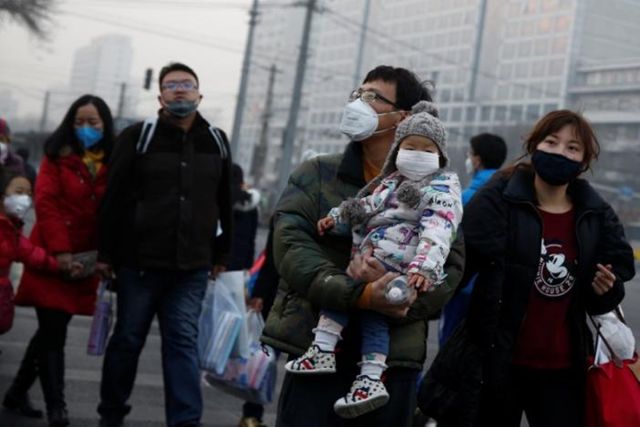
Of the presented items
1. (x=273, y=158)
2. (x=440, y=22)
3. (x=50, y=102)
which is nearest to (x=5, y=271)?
(x=440, y=22)

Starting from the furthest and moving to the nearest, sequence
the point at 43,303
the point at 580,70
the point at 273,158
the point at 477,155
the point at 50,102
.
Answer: the point at 50,102
the point at 273,158
the point at 580,70
the point at 477,155
the point at 43,303

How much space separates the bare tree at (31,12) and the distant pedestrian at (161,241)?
907 inches

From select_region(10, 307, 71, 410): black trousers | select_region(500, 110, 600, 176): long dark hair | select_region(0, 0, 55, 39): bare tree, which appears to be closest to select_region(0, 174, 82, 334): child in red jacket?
select_region(10, 307, 71, 410): black trousers

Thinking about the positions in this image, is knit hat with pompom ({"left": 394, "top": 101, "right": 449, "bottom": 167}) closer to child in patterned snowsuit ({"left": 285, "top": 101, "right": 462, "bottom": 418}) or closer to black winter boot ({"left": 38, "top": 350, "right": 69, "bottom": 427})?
child in patterned snowsuit ({"left": 285, "top": 101, "right": 462, "bottom": 418})

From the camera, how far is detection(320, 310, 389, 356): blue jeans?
3.04 metres

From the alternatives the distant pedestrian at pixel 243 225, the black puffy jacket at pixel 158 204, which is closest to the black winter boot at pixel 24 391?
the black puffy jacket at pixel 158 204

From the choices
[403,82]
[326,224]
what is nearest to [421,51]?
[403,82]

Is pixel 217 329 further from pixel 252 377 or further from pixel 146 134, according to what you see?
pixel 146 134

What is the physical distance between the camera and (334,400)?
10.2ft

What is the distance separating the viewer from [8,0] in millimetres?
26469

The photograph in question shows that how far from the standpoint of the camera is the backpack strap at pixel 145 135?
527 centimetres

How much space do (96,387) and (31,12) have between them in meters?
22.5

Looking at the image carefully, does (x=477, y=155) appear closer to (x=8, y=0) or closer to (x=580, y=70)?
(x=580, y=70)

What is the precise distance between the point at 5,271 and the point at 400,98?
3.07 metres
